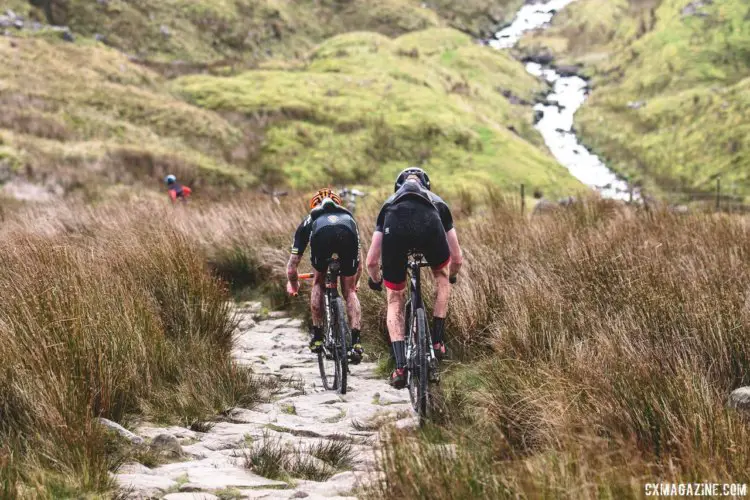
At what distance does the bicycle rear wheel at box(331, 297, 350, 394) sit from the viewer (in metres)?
6.25

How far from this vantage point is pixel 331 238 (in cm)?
645

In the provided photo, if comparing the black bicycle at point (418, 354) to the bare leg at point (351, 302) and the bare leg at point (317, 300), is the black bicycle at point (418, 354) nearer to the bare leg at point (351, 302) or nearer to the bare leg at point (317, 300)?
the bare leg at point (351, 302)

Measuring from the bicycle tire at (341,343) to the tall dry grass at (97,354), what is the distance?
743 millimetres

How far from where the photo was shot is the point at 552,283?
20.7ft

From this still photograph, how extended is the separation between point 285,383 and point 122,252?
8.15ft

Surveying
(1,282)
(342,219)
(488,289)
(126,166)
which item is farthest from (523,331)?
(126,166)

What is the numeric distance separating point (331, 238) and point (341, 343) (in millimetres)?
1015

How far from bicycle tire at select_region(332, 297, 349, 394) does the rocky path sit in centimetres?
18

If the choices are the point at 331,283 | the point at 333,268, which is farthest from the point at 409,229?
the point at 331,283

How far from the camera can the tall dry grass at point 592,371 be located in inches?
113

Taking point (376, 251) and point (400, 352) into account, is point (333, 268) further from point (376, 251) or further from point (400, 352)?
point (400, 352)

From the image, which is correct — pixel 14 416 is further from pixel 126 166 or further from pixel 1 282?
pixel 126 166

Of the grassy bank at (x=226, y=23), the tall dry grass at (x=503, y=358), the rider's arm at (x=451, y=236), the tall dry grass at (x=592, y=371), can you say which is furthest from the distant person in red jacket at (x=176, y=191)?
the grassy bank at (x=226, y=23)

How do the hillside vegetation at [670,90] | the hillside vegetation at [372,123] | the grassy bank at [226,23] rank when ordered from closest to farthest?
the hillside vegetation at [372,123] < the hillside vegetation at [670,90] < the grassy bank at [226,23]
